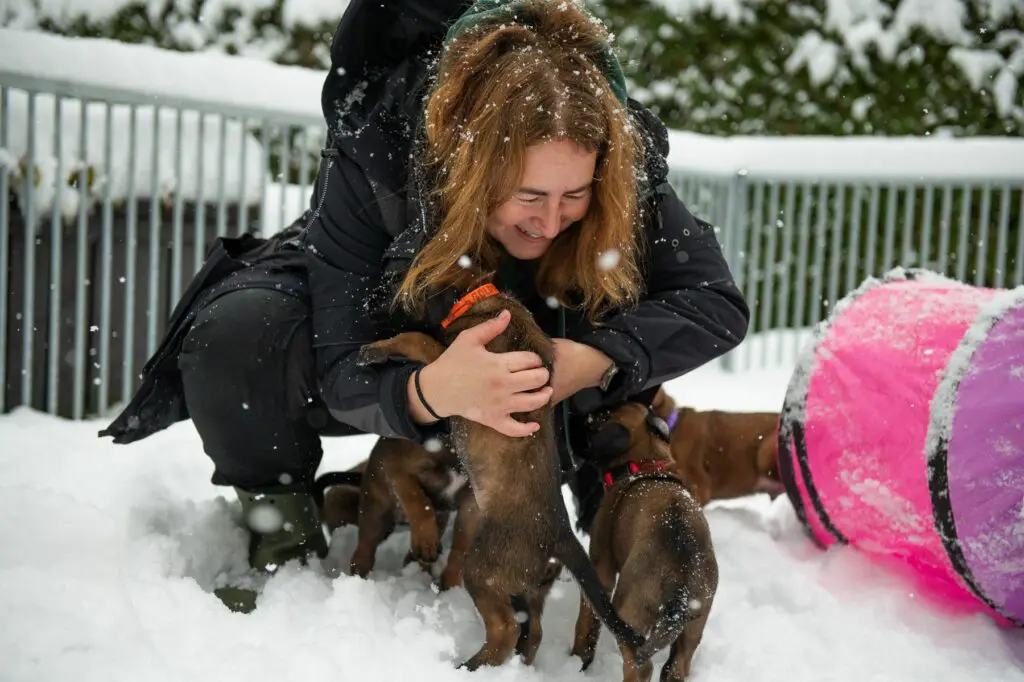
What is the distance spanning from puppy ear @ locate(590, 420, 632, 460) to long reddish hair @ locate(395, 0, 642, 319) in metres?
0.37

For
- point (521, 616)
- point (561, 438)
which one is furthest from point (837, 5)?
point (521, 616)

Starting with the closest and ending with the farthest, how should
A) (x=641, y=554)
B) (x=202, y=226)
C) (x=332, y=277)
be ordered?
(x=641, y=554), (x=332, y=277), (x=202, y=226)

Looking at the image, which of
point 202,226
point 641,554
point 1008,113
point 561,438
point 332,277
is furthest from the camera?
point 1008,113

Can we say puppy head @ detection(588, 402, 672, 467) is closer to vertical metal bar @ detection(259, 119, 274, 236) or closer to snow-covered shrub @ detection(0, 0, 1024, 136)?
vertical metal bar @ detection(259, 119, 274, 236)

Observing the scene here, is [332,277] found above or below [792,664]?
above

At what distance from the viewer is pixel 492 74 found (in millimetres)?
2260

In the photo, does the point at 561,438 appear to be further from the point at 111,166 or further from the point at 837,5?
the point at 837,5

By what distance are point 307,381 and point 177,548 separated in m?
0.60

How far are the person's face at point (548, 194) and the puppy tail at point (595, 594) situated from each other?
796 millimetres

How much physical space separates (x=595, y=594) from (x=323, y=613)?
704 millimetres

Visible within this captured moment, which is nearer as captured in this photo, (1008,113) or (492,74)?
(492,74)

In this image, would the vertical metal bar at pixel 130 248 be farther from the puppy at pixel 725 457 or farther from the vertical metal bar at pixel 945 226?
the vertical metal bar at pixel 945 226

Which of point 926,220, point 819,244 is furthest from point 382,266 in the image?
point 926,220

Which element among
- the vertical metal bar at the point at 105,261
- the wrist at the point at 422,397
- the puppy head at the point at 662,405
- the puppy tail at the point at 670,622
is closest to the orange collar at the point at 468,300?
the wrist at the point at 422,397
